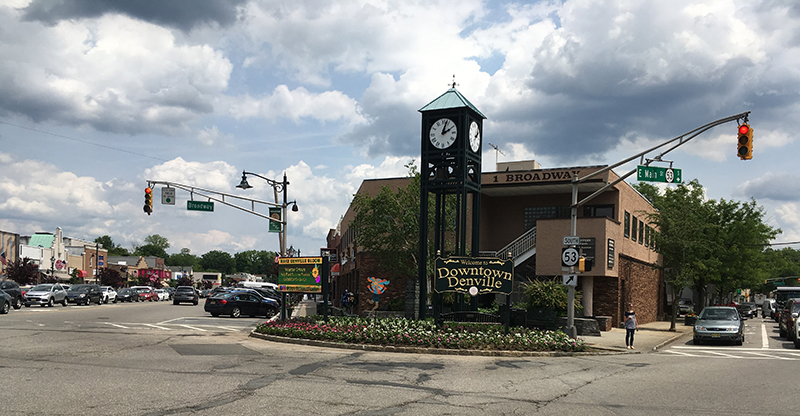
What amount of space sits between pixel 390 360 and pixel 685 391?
6780mm

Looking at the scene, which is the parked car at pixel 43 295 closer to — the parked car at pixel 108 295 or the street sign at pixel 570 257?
the parked car at pixel 108 295

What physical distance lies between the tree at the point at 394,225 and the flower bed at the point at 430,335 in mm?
9667

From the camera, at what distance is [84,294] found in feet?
159

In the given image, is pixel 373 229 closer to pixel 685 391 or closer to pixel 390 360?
pixel 390 360

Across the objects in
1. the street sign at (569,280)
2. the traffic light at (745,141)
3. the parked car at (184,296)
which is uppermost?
the traffic light at (745,141)

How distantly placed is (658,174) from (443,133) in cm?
741

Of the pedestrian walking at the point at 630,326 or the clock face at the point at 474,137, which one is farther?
the clock face at the point at 474,137

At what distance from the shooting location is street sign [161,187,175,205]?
30484 millimetres

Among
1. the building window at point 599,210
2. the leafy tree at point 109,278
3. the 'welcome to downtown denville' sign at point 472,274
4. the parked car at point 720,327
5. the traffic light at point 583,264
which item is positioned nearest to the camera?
the 'welcome to downtown denville' sign at point 472,274

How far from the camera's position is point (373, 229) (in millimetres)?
31125

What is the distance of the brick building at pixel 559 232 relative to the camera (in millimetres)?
31031

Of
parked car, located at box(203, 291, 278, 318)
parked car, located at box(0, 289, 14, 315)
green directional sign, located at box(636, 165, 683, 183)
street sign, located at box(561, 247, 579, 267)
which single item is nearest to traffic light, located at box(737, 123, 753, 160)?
green directional sign, located at box(636, 165, 683, 183)

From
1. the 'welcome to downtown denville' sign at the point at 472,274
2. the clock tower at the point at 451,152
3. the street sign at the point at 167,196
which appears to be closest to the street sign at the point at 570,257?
the 'welcome to downtown denville' sign at the point at 472,274

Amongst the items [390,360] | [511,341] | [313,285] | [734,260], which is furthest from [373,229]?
[734,260]
